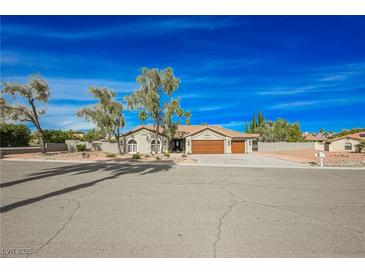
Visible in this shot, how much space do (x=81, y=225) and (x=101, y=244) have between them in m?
1.15

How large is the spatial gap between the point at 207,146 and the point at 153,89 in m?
12.1

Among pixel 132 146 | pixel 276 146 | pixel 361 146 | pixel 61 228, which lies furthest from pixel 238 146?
pixel 61 228

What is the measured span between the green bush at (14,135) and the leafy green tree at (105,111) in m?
20.4

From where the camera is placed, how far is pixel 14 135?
44219mm

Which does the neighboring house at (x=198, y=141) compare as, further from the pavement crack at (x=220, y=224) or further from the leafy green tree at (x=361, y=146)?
the pavement crack at (x=220, y=224)

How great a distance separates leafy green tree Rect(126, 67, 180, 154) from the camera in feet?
106

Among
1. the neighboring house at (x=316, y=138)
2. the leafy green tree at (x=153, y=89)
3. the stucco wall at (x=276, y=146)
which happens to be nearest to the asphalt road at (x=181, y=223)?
the leafy green tree at (x=153, y=89)

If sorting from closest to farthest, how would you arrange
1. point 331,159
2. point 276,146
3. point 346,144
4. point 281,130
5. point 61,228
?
point 61,228 → point 331,159 → point 346,144 → point 276,146 → point 281,130

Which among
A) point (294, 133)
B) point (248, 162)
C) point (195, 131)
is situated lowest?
point (248, 162)

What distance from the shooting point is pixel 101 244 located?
3.88 metres

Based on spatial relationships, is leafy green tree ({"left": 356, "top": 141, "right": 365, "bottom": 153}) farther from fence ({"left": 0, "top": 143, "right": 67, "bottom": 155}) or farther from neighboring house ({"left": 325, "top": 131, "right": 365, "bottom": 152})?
fence ({"left": 0, "top": 143, "right": 67, "bottom": 155})

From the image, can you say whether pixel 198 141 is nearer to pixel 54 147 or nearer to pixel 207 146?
pixel 207 146

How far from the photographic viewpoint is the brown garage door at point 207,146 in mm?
36156

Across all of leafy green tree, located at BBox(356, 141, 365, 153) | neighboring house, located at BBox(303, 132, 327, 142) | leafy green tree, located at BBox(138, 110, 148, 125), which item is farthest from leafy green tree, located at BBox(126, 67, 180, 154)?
neighboring house, located at BBox(303, 132, 327, 142)
